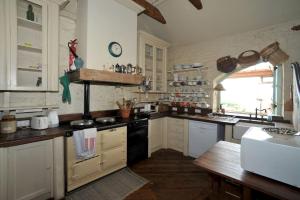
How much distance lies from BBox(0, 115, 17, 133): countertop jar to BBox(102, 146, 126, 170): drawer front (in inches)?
43.8

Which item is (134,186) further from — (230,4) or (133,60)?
(230,4)

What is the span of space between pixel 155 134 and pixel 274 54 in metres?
2.59

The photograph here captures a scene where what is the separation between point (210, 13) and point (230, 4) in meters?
0.35

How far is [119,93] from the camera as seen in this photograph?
10.3 feet

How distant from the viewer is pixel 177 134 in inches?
128

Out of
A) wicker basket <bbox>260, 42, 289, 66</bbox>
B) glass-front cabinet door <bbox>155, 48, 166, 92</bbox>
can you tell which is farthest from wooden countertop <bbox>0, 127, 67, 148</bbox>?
wicker basket <bbox>260, 42, 289, 66</bbox>

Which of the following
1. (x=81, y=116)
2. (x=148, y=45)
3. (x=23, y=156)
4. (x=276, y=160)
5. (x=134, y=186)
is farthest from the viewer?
(x=148, y=45)

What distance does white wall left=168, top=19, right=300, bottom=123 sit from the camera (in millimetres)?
2467

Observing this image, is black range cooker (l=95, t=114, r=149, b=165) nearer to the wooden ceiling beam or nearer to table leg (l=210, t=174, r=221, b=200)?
table leg (l=210, t=174, r=221, b=200)

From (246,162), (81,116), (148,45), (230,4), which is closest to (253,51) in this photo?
(230,4)

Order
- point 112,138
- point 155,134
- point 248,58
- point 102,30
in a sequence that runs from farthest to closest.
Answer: point 155,134, point 248,58, point 102,30, point 112,138

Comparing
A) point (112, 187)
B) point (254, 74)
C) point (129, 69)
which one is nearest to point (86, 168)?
point (112, 187)

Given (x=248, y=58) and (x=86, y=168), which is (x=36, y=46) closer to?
(x=86, y=168)

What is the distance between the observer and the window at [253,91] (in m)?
2.67
